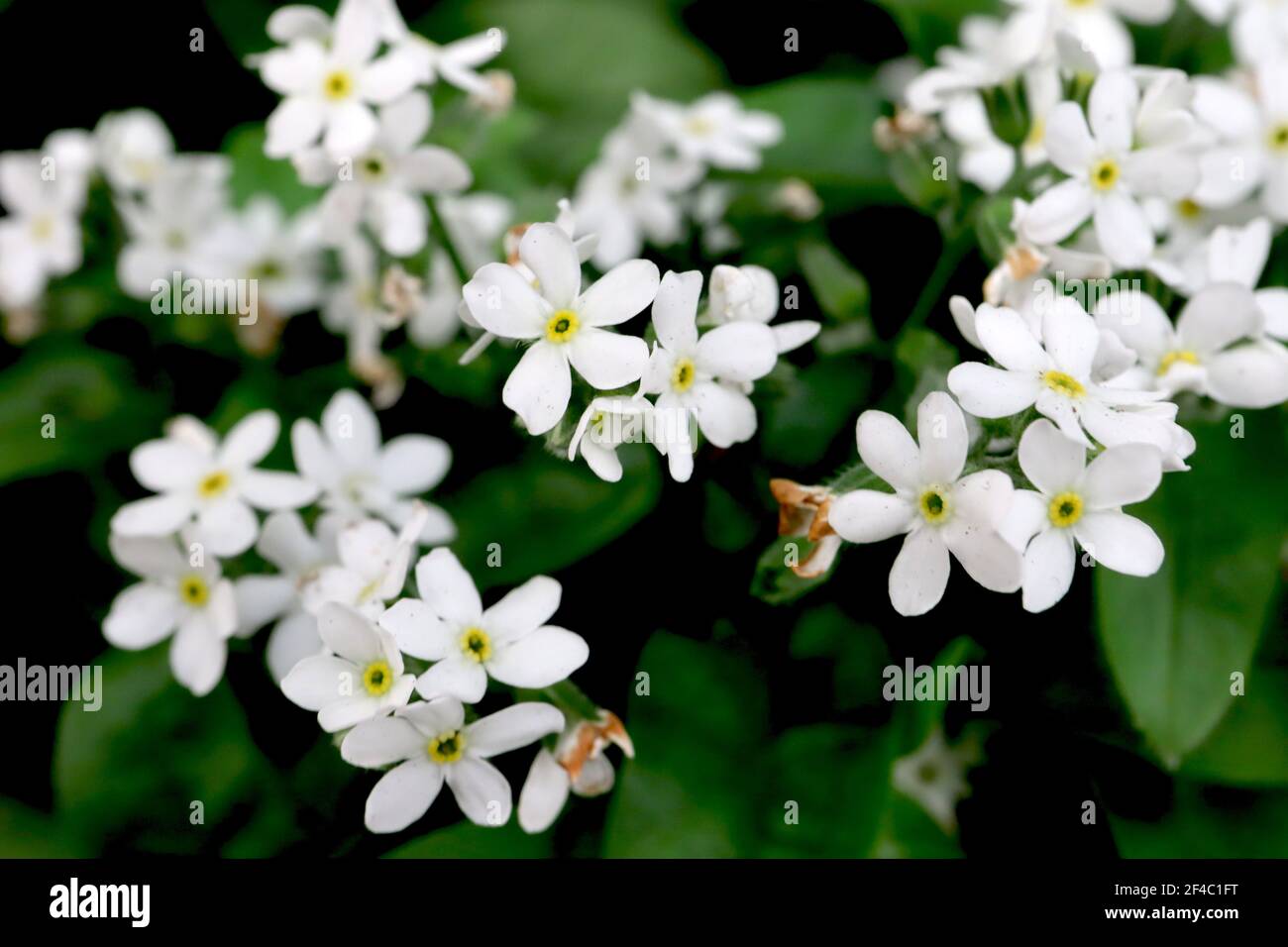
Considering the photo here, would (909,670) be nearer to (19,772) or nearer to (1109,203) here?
(1109,203)

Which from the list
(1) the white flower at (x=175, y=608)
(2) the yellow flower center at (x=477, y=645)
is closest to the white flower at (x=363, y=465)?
(1) the white flower at (x=175, y=608)

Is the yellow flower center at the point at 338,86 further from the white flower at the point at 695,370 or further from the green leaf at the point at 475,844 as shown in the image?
the green leaf at the point at 475,844

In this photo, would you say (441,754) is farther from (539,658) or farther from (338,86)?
(338,86)

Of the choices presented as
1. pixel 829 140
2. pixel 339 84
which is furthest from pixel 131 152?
pixel 829 140

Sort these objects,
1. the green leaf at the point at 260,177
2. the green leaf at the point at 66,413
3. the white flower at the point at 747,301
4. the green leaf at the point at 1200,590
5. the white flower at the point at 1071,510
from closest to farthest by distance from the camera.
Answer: the white flower at the point at 1071,510 → the white flower at the point at 747,301 → the green leaf at the point at 1200,590 → the green leaf at the point at 66,413 → the green leaf at the point at 260,177

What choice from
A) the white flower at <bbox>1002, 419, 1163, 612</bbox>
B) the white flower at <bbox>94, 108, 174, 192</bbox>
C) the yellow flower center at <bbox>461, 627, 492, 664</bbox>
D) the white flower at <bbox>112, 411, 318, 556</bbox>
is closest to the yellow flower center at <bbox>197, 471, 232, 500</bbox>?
the white flower at <bbox>112, 411, 318, 556</bbox>

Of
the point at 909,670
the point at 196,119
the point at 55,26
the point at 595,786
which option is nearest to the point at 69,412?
the point at 196,119
